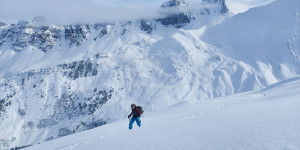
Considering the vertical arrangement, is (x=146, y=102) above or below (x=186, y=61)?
below

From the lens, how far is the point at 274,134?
820 cm

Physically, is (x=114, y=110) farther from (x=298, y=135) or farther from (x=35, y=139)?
(x=298, y=135)

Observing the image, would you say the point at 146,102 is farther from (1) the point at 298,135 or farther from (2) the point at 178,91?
(1) the point at 298,135

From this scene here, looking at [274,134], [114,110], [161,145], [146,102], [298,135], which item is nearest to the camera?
[298,135]

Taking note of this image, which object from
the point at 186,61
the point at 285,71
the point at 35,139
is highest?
the point at 186,61

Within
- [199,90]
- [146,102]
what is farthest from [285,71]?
[146,102]

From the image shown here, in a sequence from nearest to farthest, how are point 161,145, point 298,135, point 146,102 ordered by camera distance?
point 298,135 < point 161,145 < point 146,102

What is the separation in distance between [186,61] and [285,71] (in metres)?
61.2

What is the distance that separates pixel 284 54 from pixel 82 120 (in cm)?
13827

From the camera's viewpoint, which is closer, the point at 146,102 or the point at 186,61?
the point at 146,102

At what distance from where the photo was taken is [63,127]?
19162 cm

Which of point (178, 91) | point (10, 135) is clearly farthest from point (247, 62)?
point (10, 135)

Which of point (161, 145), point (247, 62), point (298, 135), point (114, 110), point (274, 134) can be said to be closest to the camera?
point (298, 135)

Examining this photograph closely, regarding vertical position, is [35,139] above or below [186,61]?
below
